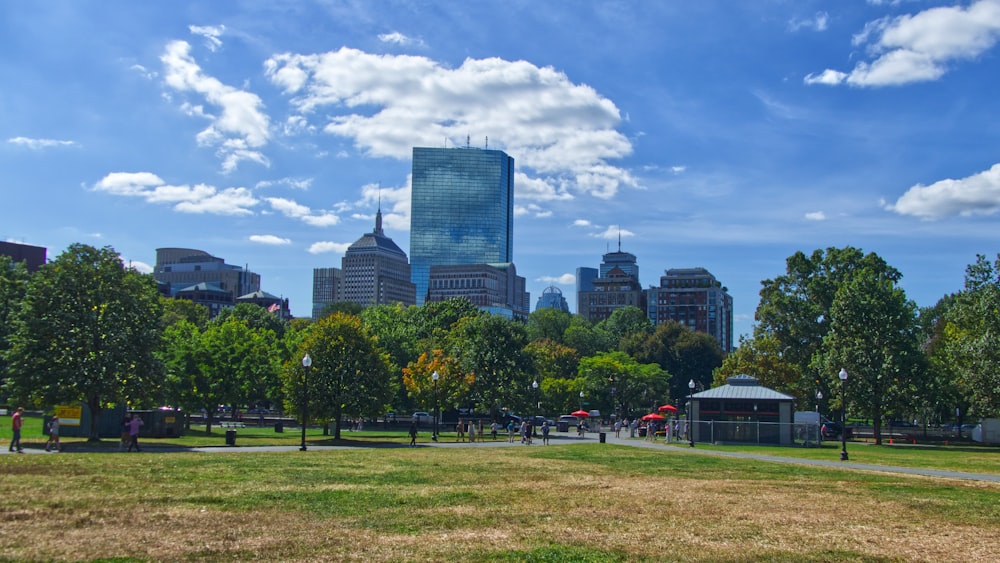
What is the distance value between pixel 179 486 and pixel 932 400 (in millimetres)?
60464

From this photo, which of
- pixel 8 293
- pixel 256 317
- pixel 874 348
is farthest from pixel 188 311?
pixel 874 348

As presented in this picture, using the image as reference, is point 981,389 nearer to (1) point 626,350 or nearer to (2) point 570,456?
(2) point 570,456

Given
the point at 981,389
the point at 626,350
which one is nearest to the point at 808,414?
the point at 981,389

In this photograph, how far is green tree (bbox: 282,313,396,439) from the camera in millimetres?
51562

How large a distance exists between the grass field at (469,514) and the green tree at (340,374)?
2155 cm

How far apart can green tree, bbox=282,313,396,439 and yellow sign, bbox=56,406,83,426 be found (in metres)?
12.6

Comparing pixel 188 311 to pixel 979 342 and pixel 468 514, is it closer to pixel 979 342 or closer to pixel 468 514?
pixel 979 342

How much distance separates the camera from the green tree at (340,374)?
5156 centimetres

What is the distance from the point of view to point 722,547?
14.7 meters

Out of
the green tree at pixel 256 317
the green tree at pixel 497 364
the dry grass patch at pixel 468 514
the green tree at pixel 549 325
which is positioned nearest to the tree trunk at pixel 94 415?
the dry grass patch at pixel 468 514

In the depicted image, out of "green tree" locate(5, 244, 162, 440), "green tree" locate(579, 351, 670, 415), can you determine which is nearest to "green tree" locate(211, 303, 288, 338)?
"green tree" locate(579, 351, 670, 415)

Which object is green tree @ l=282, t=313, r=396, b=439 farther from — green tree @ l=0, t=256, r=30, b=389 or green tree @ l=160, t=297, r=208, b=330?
green tree @ l=160, t=297, r=208, b=330

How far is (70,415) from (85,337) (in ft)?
18.0

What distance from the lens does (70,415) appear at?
144ft
